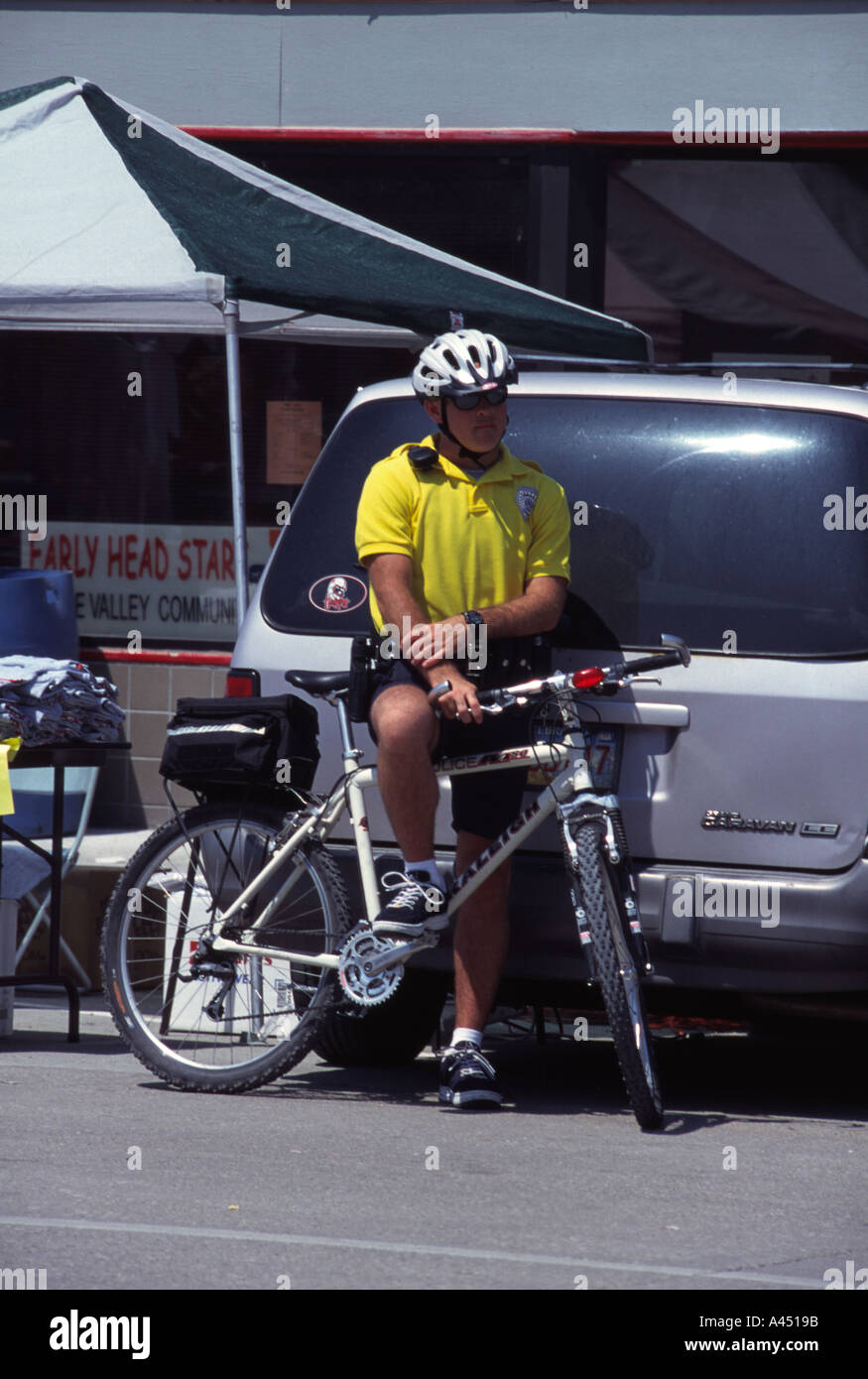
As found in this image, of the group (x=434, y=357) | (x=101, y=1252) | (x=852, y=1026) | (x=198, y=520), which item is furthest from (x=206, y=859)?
(x=198, y=520)

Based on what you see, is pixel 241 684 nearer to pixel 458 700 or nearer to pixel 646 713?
pixel 458 700

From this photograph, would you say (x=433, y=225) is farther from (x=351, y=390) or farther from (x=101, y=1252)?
(x=101, y=1252)

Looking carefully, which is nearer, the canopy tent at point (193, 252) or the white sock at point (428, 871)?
the white sock at point (428, 871)

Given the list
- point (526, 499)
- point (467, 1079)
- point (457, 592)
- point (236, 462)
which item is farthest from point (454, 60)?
point (467, 1079)

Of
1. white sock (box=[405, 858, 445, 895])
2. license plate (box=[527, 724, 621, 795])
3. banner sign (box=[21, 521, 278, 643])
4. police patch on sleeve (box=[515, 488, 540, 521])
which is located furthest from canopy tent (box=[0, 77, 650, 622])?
banner sign (box=[21, 521, 278, 643])

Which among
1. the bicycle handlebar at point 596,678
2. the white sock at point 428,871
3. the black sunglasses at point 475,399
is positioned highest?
the black sunglasses at point 475,399

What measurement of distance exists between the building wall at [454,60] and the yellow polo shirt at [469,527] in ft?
18.4

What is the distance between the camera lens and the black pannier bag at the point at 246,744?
566 cm

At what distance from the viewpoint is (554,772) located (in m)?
5.51

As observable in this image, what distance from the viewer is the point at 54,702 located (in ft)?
21.6

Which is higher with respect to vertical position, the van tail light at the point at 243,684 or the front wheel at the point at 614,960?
the van tail light at the point at 243,684

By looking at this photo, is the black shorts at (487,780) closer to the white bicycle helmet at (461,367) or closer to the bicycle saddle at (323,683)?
the bicycle saddle at (323,683)

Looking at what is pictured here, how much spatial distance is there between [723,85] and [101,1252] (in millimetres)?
8040

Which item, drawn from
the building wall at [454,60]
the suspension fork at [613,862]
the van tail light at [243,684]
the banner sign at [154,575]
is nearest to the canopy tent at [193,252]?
the van tail light at [243,684]
